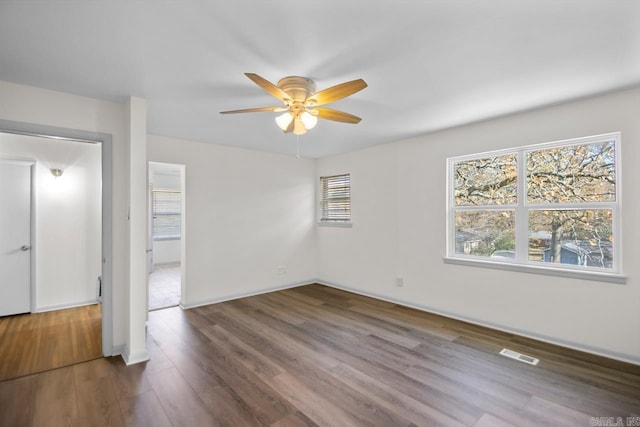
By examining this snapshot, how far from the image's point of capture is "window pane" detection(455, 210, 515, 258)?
3439mm

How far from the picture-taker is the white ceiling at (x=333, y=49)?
158cm

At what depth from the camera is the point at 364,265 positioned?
16.2 ft

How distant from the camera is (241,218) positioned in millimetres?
4848

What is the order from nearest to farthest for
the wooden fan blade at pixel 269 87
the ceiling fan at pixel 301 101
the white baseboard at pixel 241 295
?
the wooden fan blade at pixel 269 87 < the ceiling fan at pixel 301 101 < the white baseboard at pixel 241 295

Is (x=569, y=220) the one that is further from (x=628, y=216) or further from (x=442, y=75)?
(x=442, y=75)

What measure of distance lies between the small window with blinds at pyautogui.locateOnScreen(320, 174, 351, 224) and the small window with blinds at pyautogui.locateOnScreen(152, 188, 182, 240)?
15.1ft

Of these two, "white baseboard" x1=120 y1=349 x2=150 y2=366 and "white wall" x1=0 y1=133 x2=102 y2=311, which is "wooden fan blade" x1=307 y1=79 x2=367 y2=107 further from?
"white wall" x1=0 y1=133 x2=102 y2=311

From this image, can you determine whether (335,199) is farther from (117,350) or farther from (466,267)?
(117,350)

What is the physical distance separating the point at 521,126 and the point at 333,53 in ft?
8.16

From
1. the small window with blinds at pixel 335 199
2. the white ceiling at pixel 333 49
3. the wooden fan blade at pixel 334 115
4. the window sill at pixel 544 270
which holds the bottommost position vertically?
the window sill at pixel 544 270

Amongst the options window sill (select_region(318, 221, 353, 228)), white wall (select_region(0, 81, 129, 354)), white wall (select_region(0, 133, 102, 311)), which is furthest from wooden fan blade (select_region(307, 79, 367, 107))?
white wall (select_region(0, 133, 102, 311))

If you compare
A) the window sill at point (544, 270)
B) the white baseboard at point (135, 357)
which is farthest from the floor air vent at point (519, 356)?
the white baseboard at point (135, 357)

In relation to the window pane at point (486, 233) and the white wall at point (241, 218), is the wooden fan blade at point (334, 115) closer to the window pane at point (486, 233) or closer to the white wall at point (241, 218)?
the window pane at point (486, 233)

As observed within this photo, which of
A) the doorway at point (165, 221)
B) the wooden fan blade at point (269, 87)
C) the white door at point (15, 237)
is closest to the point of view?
the wooden fan blade at point (269, 87)
